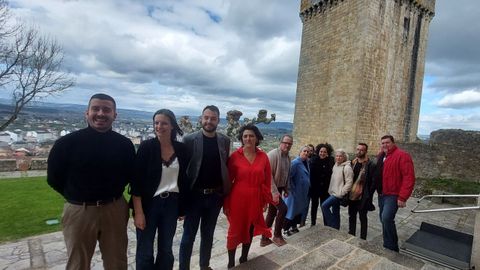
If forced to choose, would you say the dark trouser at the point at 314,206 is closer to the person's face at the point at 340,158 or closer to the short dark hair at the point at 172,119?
the person's face at the point at 340,158

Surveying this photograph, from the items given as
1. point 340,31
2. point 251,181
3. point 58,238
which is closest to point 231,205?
point 251,181

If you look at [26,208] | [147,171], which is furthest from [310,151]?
[26,208]

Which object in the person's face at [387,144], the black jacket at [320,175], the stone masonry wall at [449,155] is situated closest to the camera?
the person's face at [387,144]

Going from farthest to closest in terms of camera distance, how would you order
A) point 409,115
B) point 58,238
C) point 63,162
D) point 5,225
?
point 409,115
point 5,225
point 58,238
point 63,162

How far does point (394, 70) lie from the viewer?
1282 cm

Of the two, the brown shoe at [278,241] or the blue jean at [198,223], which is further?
the brown shoe at [278,241]

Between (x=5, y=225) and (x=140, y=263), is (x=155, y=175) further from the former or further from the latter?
(x=5, y=225)

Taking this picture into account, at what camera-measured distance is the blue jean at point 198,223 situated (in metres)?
2.70

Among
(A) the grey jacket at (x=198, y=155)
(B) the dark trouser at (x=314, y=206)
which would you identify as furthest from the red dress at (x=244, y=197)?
(B) the dark trouser at (x=314, y=206)

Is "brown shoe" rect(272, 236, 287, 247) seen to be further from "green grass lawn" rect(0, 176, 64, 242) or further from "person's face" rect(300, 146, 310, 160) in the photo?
"green grass lawn" rect(0, 176, 64, 242)

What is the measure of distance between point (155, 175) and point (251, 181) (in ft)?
3.31

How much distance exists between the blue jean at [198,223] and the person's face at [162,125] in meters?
0.72

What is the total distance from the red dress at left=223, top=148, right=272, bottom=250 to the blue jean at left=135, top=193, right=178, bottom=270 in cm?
63

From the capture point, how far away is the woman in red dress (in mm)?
2809
